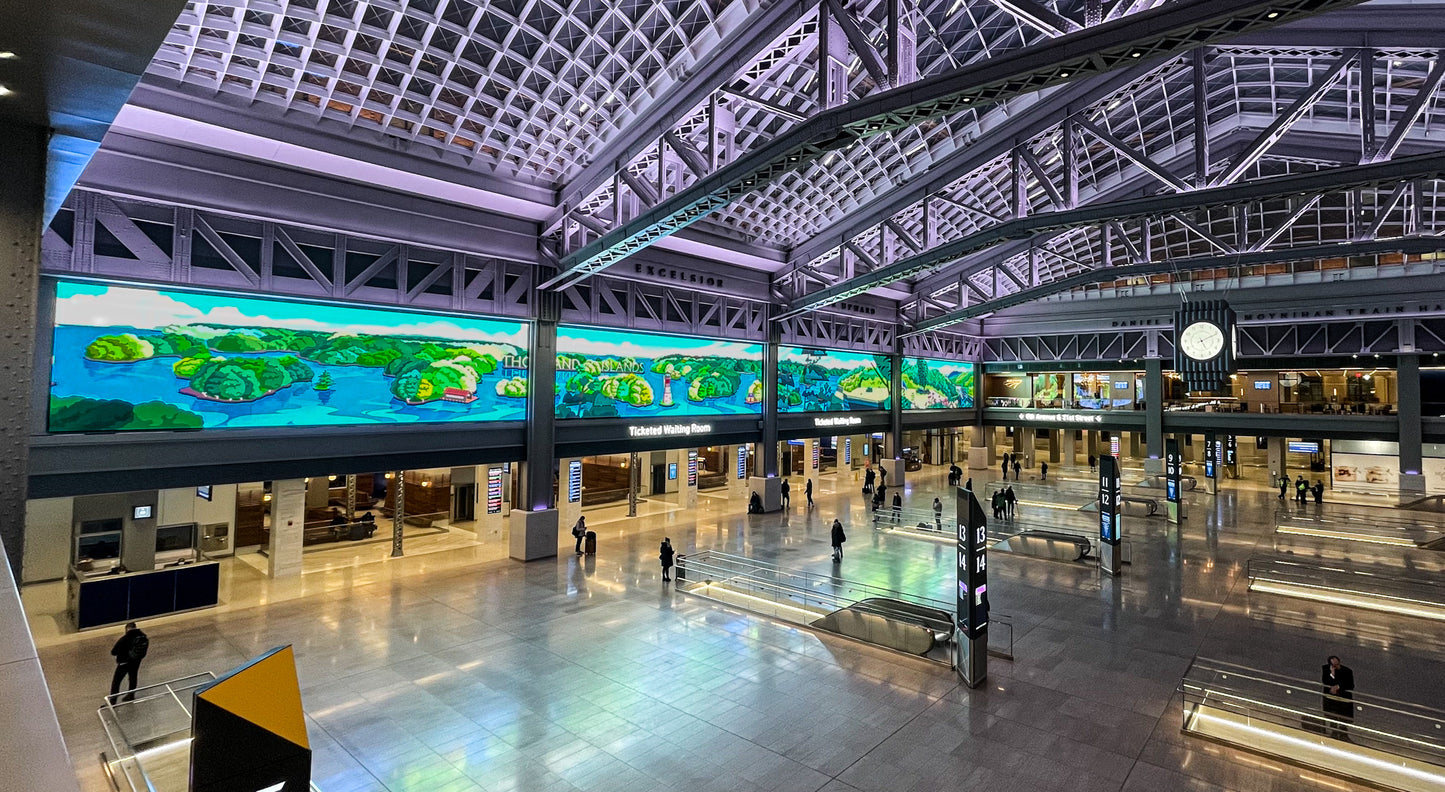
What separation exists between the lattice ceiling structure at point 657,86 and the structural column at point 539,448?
9.58 feet

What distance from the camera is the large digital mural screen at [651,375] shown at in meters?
22.3

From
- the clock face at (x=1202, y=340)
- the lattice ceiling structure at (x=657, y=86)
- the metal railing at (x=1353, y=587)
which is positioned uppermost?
the lattice ceiling structure at (x=657, y=86)

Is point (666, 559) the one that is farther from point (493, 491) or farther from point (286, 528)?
point (286, 528)

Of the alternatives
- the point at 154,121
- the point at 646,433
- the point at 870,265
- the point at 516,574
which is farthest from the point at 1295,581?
the point at 154,121

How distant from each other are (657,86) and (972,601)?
12635mm

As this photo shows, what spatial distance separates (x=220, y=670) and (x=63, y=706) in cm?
204

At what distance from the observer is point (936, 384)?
42.9m

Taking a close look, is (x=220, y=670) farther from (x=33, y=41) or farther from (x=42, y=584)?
(x=33, y=41)

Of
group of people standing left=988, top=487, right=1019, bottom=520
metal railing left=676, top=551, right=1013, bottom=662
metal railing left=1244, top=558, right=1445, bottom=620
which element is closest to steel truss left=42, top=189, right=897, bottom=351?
metal railing left=676, top=551, right=1013, bottom=662

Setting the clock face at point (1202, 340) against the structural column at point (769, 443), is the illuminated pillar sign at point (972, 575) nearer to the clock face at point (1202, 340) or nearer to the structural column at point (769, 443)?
the structural column at point (769, 443)

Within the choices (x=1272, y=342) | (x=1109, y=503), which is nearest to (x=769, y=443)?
(x=1109, y=503)

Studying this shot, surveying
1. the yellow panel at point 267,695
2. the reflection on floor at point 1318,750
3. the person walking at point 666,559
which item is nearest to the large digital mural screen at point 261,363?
the person walking at point 666,559

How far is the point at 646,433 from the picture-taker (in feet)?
80.3

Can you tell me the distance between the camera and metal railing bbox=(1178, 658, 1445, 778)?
9.16 metres
